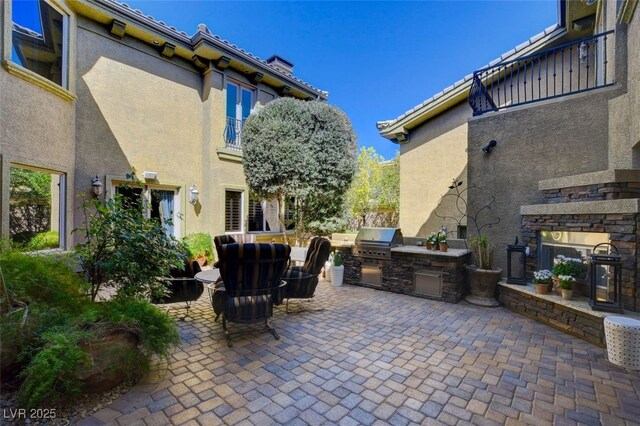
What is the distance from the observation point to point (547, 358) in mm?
3850

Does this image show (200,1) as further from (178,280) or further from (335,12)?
(178,280)

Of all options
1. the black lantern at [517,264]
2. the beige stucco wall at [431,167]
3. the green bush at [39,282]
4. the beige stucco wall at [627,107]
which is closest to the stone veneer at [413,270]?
the black lantern at [517,264]

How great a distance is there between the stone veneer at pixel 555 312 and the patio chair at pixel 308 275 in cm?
388

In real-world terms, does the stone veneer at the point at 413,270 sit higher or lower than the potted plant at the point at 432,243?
lower

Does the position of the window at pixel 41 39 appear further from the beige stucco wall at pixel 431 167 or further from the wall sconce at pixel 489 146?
the beige stucco wall at pixel 431 167

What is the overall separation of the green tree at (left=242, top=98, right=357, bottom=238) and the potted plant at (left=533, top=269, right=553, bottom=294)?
20.0ft

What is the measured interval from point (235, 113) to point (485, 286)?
10324 millimetres

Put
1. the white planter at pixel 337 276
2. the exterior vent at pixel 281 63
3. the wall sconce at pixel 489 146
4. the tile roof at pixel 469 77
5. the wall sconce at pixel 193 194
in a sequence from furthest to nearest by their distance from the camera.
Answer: the exterior vent at pixel 281 63
the wall sconce at pixel 193 194
the white planter at pixel 337 276
the tile roof at pixel 469 77
the wall sconce at pixel 489 146

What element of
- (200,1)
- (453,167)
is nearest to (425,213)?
(453,167)

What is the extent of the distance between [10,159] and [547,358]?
964 cm

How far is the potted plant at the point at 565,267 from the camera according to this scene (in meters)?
4.93

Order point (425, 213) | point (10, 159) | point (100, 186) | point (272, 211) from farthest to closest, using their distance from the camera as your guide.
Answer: point (272, 211)
point (425, 213)
point (100, 186)
point (10, 159)

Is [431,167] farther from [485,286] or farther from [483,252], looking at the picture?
[485,286]

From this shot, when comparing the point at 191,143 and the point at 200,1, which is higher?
the point at 200,1
